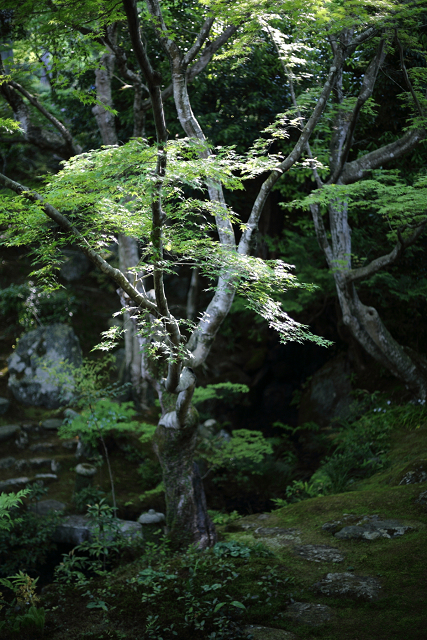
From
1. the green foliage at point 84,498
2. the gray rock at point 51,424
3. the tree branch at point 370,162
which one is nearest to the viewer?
the green foliage at point 84,498

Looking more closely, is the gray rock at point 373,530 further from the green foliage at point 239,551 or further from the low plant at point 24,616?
the low plant at point 24,616

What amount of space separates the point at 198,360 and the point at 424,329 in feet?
17.5

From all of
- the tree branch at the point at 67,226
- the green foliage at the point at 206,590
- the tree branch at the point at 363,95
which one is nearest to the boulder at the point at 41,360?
the green foliage at the point at 206,590

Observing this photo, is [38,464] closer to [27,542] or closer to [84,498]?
[84,498]

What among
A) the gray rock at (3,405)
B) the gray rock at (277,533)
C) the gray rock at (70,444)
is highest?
the gray rock at (3,405)

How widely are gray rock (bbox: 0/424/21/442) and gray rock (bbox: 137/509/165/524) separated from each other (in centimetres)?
311

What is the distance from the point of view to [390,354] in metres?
7.43

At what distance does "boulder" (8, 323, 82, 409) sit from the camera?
960 centimetres

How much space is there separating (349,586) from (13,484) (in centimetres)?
534

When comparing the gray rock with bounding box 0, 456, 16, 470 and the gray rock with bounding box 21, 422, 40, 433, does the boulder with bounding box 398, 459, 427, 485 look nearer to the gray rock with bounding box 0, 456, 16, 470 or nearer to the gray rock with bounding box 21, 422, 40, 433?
the gray rock with bounding box 0, 456, 16, 470

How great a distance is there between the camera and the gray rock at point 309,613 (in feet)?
10.7

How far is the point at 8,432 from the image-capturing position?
8.21 metres

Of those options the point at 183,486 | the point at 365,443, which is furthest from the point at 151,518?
the point at 365,443

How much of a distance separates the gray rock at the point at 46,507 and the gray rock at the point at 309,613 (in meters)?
4.05
